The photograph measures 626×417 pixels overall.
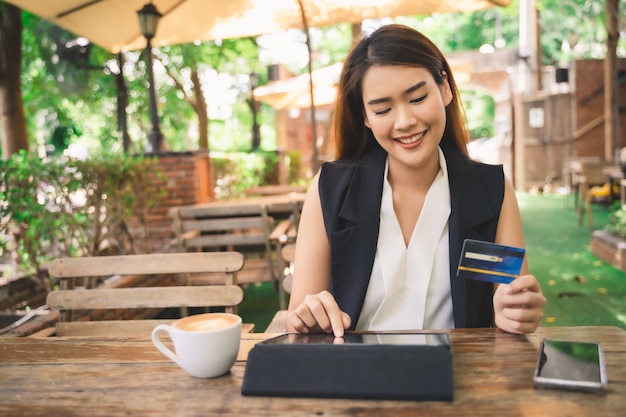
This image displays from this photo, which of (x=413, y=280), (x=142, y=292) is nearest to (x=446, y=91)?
(x=413, y=280)

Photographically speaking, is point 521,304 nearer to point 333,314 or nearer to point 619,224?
point 333,314

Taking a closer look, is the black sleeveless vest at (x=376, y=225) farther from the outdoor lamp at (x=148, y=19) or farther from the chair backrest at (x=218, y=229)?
the outdoor lamp at (x=148, y=19)

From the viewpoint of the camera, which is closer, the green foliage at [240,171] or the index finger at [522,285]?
the index finger at [522,285]

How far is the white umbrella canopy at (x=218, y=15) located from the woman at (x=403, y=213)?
3.50 meters

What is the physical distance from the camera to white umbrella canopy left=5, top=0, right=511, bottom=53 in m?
4.66

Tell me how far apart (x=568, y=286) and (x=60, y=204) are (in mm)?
4412

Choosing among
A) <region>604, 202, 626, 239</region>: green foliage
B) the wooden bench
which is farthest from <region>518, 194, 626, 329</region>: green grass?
the wooden bench

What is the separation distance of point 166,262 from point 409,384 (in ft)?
4.44

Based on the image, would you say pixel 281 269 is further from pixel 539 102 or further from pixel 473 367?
pixel 539 102

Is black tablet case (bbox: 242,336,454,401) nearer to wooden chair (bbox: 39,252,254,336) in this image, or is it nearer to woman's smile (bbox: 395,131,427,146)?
woman's smile (bbox: 395,131,427,146)

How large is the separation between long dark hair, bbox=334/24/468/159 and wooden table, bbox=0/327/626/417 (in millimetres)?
713

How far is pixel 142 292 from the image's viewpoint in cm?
200

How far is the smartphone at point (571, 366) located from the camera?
2.88ft

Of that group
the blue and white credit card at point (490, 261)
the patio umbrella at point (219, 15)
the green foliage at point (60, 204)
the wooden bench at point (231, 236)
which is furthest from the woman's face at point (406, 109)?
the patio umbrella at point (219, 15)
